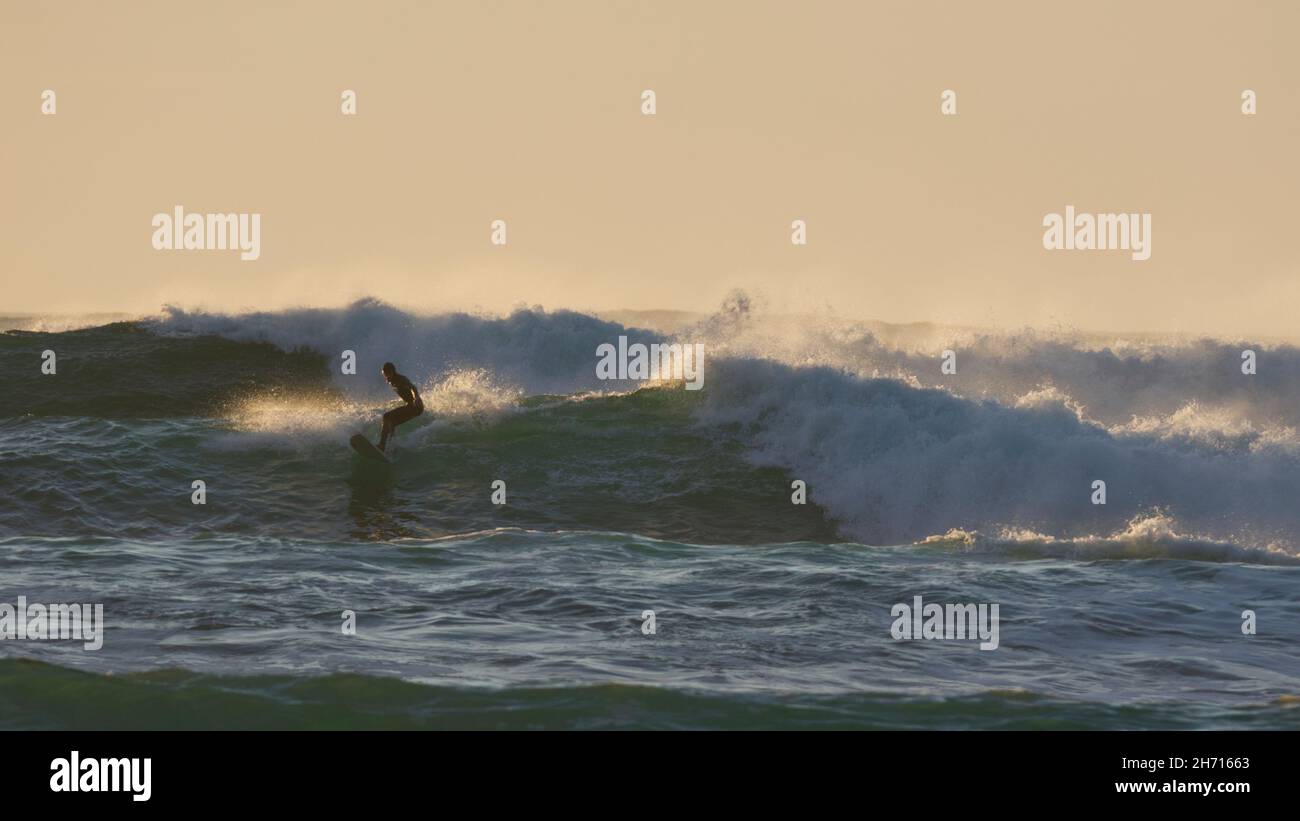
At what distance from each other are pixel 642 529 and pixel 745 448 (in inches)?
183

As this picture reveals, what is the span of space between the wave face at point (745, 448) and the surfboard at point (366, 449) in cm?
35

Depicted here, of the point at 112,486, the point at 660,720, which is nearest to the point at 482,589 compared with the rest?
the point at 660,720

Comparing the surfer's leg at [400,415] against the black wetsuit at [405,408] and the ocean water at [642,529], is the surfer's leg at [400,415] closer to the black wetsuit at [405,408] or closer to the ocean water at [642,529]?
the black wetsuit at [405,408]

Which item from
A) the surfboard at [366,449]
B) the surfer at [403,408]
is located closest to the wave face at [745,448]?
the surfboard at [366,449]

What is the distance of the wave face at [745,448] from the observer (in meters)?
18.2

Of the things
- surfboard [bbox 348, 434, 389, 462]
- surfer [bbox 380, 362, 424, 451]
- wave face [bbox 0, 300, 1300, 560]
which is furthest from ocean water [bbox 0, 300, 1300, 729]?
surfer [bbox 380, 362, 424, 451]

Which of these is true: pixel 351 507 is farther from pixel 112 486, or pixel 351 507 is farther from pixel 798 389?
pixel 798 389

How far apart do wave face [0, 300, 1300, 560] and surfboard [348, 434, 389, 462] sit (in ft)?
1.13

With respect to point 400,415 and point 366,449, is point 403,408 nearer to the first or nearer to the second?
point 400,415

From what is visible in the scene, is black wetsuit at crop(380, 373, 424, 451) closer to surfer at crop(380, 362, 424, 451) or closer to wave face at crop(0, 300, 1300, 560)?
surfer at crop(380, 362, 424, 451)

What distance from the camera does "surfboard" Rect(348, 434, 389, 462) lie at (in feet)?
69.1

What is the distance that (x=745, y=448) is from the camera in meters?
22.3

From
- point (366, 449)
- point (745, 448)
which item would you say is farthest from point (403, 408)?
point (745, 448)

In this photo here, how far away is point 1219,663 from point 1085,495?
8670mm
